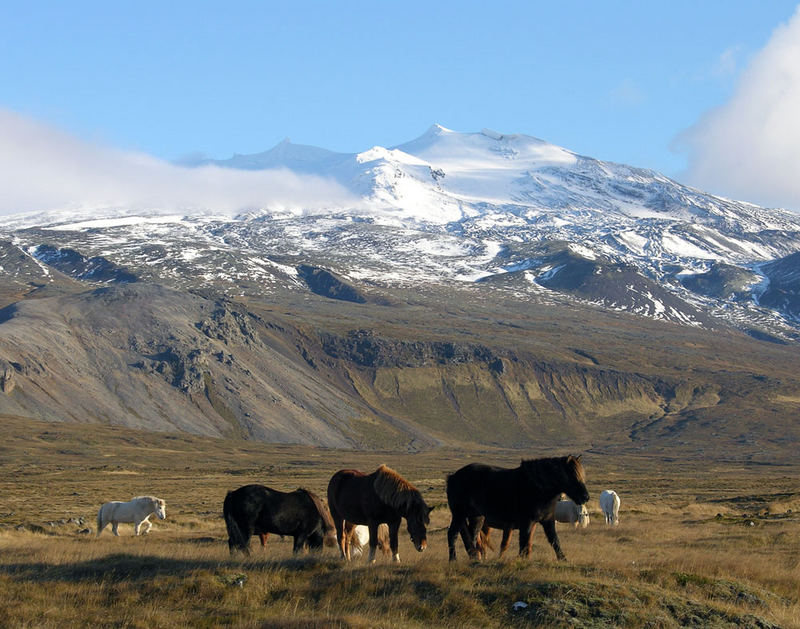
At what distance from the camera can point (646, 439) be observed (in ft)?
582

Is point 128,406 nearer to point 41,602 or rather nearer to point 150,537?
point 150,537

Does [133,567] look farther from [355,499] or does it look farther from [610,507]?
[610,507]

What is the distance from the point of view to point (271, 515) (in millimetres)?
21047

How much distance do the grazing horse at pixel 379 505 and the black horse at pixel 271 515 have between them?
73 cm

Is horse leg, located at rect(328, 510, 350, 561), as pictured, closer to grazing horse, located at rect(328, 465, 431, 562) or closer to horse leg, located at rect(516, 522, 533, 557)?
grazing horse, located at rect(328, 465, 431, 562)

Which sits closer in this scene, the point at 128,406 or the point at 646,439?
the point at 128,406

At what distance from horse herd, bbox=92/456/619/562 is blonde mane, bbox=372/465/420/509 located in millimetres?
22

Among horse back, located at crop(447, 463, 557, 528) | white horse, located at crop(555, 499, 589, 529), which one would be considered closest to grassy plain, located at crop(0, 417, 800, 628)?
horse back, located at crop(447, 463, 557, 528)

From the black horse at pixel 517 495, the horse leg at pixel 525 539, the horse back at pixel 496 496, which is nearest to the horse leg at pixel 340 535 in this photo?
the black horse at pixel 517 495

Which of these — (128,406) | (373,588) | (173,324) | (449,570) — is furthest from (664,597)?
(173,324)

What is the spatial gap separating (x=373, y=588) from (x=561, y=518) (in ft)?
61.8

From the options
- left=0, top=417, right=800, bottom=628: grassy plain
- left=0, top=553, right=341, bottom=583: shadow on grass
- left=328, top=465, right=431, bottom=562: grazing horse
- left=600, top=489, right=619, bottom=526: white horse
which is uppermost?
left=328, top=465, right=431, bottom=562: grazing horse

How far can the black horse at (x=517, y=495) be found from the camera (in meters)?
18.5

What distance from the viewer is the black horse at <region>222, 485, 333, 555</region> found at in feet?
69.2
